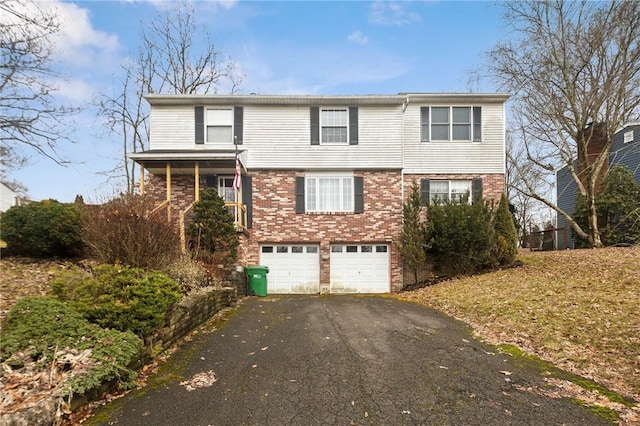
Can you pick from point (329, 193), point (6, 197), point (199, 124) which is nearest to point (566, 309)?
point (329, 193)

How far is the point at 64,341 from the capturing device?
418cm

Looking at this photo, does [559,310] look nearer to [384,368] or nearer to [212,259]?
[384,368]

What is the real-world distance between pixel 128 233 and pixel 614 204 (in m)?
18.9

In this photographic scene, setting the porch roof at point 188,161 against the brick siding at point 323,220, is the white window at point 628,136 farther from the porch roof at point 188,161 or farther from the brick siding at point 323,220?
the porch roof at point 188,161

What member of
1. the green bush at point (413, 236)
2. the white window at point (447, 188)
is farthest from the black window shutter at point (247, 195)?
the white window at point (447, 188)

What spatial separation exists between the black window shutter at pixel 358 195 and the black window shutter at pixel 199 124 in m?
5.97

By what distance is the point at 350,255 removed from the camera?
1404cm

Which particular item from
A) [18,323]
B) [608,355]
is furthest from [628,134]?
[18,323]

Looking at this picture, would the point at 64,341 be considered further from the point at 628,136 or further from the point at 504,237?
the point at 628,136

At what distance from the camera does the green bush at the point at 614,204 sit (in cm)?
1596

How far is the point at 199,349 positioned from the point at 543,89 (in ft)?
52.8

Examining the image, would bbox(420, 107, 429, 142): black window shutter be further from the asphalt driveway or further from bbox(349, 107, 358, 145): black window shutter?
the asphalt driveway

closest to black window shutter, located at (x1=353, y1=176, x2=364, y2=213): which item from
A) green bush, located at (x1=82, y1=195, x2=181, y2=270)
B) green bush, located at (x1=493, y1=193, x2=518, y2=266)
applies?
green bush, located at (x1=493, y1=193, x2=518, y2=266)

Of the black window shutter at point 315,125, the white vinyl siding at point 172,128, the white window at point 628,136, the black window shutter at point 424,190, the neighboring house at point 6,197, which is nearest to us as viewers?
the white vinyl siding at point 172,128
